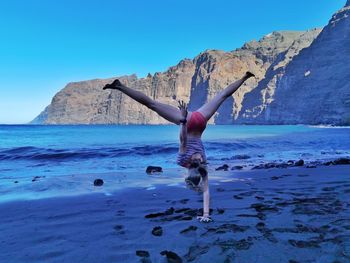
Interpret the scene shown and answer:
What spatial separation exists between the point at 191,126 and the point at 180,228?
1497 millimetres

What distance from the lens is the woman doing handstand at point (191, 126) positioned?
197 inches

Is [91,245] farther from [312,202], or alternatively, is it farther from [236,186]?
[236,186]

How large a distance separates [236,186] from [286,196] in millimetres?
2176

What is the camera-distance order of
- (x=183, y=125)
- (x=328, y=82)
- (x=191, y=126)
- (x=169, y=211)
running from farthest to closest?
(x=328, y=82) < (x=169, y=211) < (x=191, y=126) < (x=183, y=125)

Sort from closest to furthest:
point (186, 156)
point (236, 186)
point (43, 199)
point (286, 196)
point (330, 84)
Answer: point (186, 156), point (286, 196), point (43, 199), point (236, 186), point (330, 84)

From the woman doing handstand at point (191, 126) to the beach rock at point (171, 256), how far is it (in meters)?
1.33

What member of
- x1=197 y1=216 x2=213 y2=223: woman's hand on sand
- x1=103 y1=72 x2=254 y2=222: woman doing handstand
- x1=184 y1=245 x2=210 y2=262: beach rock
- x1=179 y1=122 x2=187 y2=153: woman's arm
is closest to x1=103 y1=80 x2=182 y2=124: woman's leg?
x1=103 y1=72 x2=254 y2=222: woman doing handstand

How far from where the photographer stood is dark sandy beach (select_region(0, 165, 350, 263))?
13.6ft

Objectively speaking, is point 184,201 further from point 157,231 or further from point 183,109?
point 183,109

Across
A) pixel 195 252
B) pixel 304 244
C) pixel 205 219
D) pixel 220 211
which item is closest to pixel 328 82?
pixel 220 211

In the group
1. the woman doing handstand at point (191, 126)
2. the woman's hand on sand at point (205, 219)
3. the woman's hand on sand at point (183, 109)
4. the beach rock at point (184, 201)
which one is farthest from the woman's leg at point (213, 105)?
the beach rock at point (184, 201)

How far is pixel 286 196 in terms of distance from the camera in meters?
7.53

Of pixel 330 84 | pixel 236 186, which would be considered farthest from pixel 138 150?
pixel 330 84

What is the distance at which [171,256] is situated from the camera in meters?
4.06
